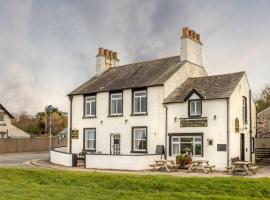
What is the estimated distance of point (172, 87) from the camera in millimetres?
32312

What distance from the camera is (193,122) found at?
1158 inches

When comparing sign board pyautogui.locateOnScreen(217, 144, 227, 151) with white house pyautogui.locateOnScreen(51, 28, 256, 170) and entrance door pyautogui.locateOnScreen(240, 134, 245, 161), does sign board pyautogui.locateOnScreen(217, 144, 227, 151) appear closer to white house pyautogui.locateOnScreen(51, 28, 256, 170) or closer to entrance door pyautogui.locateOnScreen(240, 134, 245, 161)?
white house pyautogui.locateOnScreen(51, 28, 256, 170)

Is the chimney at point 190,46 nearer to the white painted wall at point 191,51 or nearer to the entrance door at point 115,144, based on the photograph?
the white painted wall at point 191,51

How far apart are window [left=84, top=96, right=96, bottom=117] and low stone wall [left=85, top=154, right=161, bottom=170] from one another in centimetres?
681

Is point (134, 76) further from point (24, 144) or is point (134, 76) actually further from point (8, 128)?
point (8, 128)

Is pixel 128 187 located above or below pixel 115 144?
below

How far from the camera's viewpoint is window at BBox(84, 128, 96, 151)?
35.7m

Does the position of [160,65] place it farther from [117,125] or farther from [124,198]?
[124,198]

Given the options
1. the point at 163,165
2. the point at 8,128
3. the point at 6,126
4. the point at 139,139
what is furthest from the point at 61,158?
the point at 8,128

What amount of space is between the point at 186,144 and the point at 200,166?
2.85 meters

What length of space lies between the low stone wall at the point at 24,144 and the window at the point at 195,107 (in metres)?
29.4

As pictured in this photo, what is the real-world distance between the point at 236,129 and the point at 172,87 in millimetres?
6144

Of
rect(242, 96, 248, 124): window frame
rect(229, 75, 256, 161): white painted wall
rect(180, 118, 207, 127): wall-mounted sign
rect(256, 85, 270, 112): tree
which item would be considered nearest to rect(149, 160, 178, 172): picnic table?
rect(180, 118, 207, 127): wall-mounted sign

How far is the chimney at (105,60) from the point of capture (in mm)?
41250
